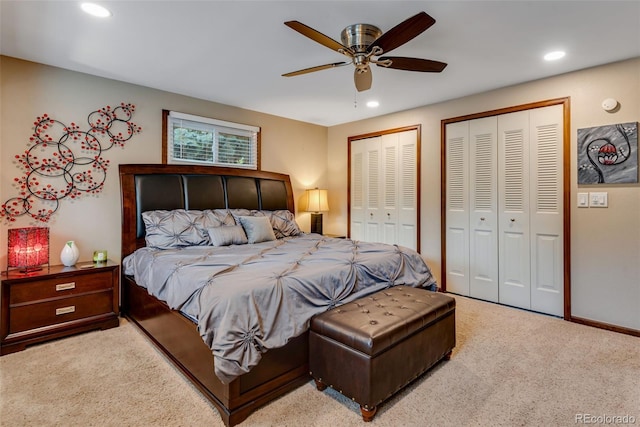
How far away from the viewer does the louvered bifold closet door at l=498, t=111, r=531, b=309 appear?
3465mm

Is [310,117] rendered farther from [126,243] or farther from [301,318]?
[301,318]

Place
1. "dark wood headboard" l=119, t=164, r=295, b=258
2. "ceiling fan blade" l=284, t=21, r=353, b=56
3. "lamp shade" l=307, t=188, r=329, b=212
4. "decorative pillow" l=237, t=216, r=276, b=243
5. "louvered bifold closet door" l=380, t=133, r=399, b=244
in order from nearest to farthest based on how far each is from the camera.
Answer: "ceiling fan blade" l=284, t=21, r=353, b=56, "dark wood headboard" l=119, t=164, r=295, b=258, "decorative pillow" l=237, t=216, r=276, b=243, "louvered bifold closet door" l=380, t=133, r=399, b=244, "lamp shade" l=307, t=188, r=329, b=212

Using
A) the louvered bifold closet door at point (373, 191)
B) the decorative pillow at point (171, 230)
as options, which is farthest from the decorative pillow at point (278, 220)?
the louvered bifold closet door at point (373, 191)

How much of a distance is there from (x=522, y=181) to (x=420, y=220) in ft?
4.16

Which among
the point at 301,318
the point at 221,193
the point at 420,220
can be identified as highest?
the point at 221,193

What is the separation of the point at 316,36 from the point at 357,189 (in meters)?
3.24

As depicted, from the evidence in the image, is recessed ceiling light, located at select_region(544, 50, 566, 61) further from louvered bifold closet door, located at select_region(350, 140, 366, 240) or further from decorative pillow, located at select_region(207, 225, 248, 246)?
decorative pillow, located at select_region(207, 225, 248, 246)

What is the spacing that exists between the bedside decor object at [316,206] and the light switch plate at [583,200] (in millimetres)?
3034

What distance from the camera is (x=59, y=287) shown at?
2701 mm

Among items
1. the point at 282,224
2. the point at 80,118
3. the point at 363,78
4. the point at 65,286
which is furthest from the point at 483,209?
the point at 80,118

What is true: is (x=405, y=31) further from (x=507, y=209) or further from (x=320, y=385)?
(x=507, y=209)

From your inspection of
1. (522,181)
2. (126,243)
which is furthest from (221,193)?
(522,181)

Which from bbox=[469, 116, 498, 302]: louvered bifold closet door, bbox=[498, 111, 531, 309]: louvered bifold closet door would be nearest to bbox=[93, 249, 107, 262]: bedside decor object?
bbox=[469, 116, 498, 302]: louvered bifold closet door

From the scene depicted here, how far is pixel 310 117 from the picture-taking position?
193 inches
